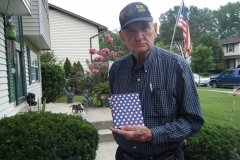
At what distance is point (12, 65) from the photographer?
9.55 metres

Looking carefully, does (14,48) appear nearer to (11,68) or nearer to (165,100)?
(11,68)

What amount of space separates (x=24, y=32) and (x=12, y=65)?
228cm

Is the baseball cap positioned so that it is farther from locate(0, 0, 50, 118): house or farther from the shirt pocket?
locate(0, 0, 50, 118): house

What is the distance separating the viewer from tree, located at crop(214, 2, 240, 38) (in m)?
90.9

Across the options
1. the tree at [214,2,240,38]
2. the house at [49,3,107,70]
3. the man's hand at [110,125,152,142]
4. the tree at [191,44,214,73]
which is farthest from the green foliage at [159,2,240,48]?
the man's hand at [110,125,152,142]

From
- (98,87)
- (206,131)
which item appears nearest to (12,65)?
(98,87)

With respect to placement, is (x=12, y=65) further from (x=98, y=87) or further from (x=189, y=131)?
(x=189, y=131)

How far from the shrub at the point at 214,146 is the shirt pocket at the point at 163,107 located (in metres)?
2.62

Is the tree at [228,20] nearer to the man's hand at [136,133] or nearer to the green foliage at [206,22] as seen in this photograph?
the green foliage at [206,22]

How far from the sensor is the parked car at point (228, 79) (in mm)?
29234

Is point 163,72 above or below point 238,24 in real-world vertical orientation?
below

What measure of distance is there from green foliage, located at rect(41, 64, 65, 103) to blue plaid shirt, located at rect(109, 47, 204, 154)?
1566 centimetres

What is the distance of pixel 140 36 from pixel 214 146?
9.24 feet

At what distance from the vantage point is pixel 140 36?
2404 millimetres
